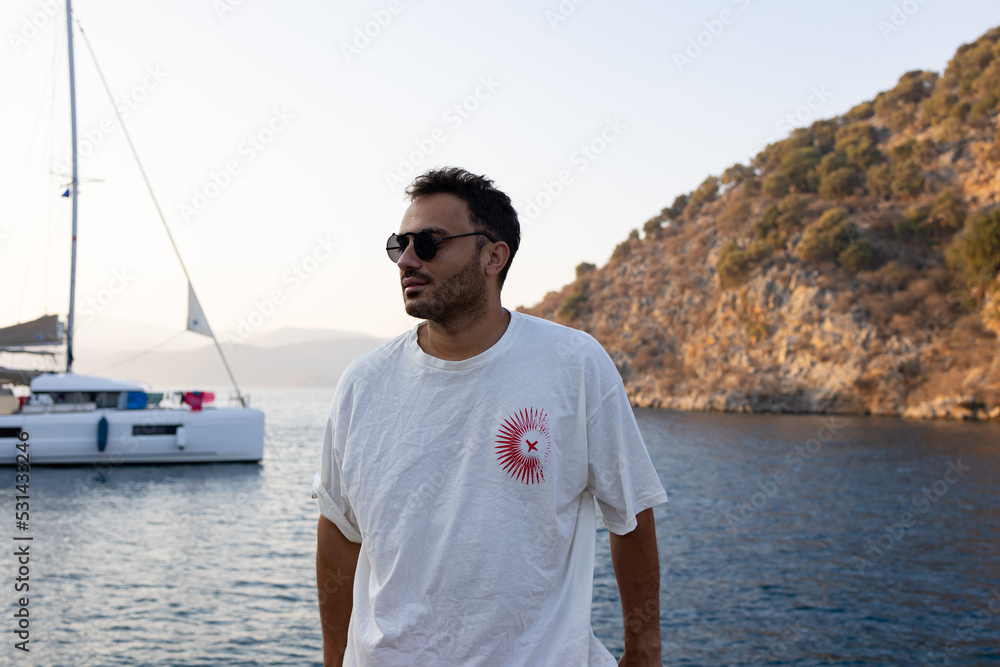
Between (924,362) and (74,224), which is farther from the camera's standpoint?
(924,362)

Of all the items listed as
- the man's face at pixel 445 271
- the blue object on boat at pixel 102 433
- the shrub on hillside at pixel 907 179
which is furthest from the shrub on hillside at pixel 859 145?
the man's face at pixel 445 271

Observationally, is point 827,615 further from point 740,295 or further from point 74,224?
point 740,295

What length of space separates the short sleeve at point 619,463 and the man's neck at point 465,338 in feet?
1.17

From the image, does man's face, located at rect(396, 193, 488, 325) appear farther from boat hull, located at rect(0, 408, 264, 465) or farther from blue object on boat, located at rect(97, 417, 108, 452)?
Answer: blue object on boat, located at rect(97, 417, 108, 452)

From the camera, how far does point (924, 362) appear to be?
51281 millimetres

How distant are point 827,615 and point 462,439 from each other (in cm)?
1201

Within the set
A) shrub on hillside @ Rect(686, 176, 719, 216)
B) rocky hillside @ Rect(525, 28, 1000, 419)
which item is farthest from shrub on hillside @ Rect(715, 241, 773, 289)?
shrub on hillside @ Rect(686, 176, 719, 216)

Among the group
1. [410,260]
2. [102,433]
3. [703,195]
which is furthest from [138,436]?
[703,195]

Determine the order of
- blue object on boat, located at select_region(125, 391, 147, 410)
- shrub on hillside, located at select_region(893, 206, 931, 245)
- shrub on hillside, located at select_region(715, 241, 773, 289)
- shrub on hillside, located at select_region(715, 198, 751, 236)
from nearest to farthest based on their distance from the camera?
blue object on boat, located at select_region(125, 391, 147, 410)
shrub on hillside, located at select_region(893, 206, 931, 245)
shrub on hillside, located at select_region(715, 241, 773, 289)
shrub on hillside, located at select_region(715, 198, 751, 236)

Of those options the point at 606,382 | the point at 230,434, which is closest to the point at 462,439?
the point at 606,382

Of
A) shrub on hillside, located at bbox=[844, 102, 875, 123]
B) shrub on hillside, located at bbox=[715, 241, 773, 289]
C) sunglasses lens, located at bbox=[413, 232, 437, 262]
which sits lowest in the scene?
sunglasses lens, located at bbox=[413, 232, 437, 262]

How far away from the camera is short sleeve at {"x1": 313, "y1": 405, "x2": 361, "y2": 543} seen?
2076 millimetres

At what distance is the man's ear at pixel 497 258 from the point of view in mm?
2062
